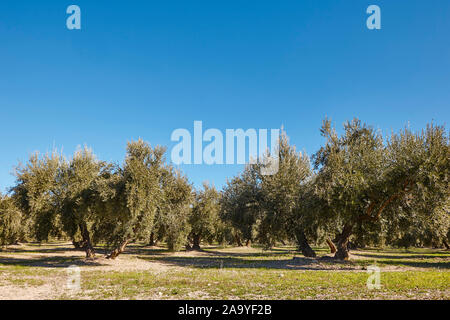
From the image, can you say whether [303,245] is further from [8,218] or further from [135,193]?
[8,218]

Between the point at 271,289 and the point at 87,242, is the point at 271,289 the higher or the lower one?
the higher one

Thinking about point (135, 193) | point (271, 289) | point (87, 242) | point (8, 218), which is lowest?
point (87, 242)

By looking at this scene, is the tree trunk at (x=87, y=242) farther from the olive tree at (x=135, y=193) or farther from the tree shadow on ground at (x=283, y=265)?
the tree shadow on ground at (x=283, y=265)

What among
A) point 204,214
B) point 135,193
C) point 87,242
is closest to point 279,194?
point 135,193

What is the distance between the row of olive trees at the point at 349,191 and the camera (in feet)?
70.1

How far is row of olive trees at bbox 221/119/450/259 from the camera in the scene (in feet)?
70.1

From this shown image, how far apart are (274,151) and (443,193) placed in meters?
17.0

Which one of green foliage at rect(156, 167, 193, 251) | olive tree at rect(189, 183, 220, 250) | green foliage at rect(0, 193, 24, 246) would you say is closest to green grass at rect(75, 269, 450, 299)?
green foliage at rect(156, 167, 193, 251)

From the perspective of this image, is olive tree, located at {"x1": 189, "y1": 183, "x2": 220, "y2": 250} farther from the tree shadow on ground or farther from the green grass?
the green grass

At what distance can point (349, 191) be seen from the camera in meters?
23.3

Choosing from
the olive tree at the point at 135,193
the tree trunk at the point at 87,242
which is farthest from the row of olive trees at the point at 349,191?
the tree trunk at the point at 87,242
